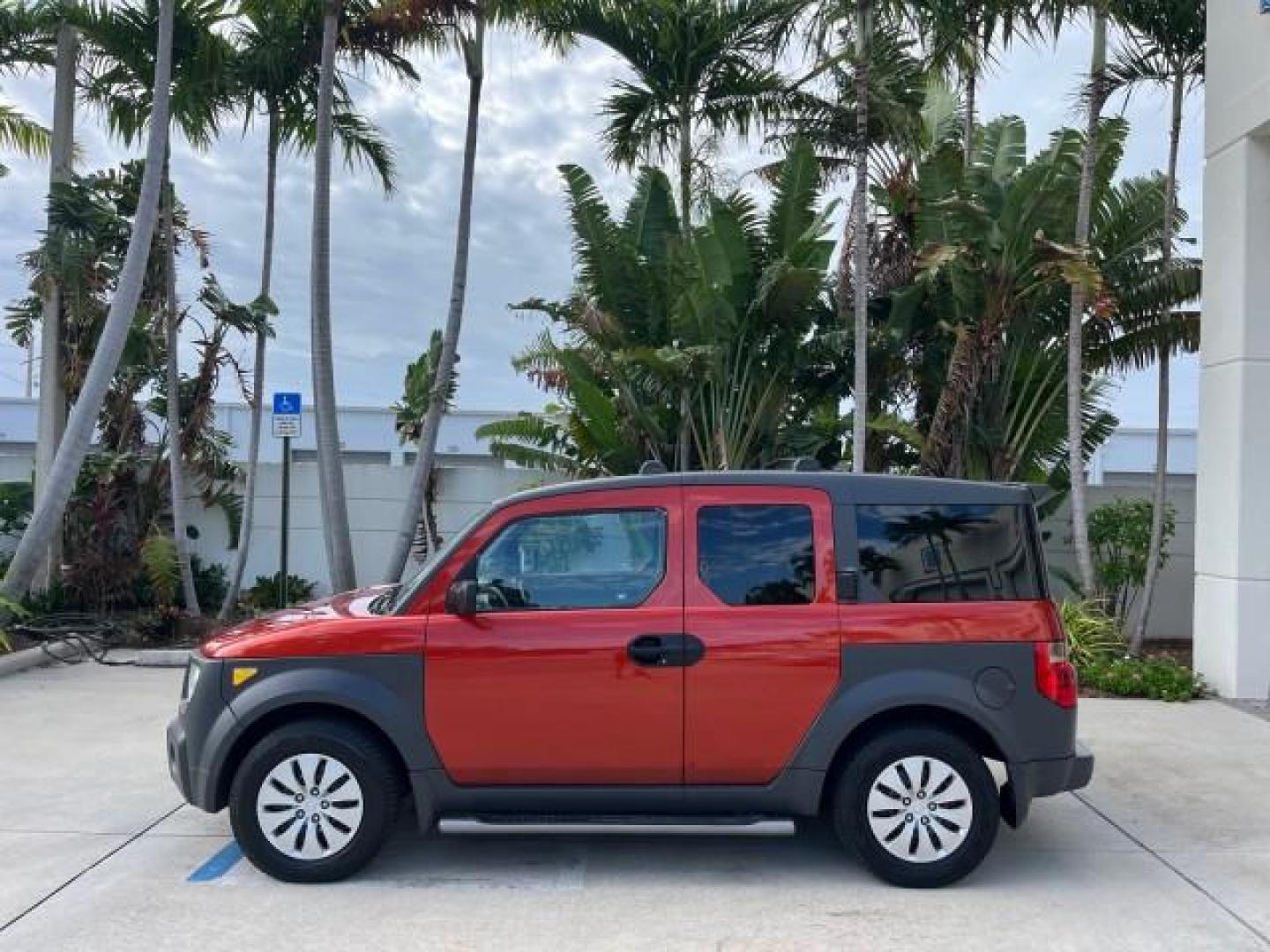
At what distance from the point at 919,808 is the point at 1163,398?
25.3 ft

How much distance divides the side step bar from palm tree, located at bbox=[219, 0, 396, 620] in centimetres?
816

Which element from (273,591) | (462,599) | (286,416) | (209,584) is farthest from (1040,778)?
(209,584)

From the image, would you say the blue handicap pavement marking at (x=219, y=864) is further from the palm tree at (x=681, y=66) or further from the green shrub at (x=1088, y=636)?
the palm tree at (x=681, y=66)

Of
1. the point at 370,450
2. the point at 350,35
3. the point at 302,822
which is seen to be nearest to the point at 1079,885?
the point at 302,822

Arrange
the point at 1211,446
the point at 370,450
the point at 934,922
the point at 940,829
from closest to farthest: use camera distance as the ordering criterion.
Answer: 1. the point at 934,922
2. the point at 940,829
3. the point at 1211,446
4. the point at 370,450

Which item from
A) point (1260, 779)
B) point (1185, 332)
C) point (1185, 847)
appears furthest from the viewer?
point (1185, 332)

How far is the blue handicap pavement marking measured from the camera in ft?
16.4

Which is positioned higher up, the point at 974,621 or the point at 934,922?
the point at 974,621

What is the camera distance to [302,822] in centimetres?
491

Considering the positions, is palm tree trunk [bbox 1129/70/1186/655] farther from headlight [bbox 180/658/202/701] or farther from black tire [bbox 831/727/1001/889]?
headlight [bbox 180/658/202/701]

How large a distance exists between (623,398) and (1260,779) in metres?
7.39

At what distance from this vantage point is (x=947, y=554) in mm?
5055

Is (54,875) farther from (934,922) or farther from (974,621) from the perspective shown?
A: (974,621)

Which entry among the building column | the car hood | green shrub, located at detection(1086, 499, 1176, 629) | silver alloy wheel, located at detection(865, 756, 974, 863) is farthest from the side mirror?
green shrub, located at detection(1086, 499, 1176, 629)
